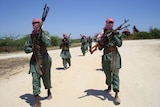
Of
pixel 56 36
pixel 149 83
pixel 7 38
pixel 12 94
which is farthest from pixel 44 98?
pixel 56 36

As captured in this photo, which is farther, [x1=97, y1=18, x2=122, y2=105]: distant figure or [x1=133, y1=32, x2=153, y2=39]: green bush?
[x1=133, y1=32, x2=153, y2=39]: green bush

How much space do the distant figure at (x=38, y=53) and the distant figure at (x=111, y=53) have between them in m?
1.53

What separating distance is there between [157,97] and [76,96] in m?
2.26

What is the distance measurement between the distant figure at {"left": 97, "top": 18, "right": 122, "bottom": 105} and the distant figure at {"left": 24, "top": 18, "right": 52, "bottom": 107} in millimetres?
1533

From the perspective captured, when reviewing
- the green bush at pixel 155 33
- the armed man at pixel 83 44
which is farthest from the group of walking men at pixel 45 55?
the green bush at pixel 155 33

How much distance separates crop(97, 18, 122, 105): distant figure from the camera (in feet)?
22.9

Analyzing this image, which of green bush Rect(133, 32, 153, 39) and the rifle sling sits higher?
the rifle sling

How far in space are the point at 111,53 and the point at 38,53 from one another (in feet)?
6.40

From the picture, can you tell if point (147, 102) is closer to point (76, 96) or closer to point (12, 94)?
point (76, 96)

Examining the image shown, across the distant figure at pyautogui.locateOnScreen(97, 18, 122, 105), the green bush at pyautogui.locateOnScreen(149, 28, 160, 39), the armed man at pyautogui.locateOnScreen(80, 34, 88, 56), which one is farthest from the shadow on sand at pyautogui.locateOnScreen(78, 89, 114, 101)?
the green bush at pyautogui.locateOnScreen(149, 28, 160, 39)

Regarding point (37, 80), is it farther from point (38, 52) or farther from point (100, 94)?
A: point (100, 94)

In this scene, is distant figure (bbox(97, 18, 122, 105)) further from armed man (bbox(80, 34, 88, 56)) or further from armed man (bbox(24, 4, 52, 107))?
armed man (bbox(80, 34, 88, 56))

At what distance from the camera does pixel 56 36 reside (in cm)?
6181

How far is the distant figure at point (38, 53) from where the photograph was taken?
6941 mm
